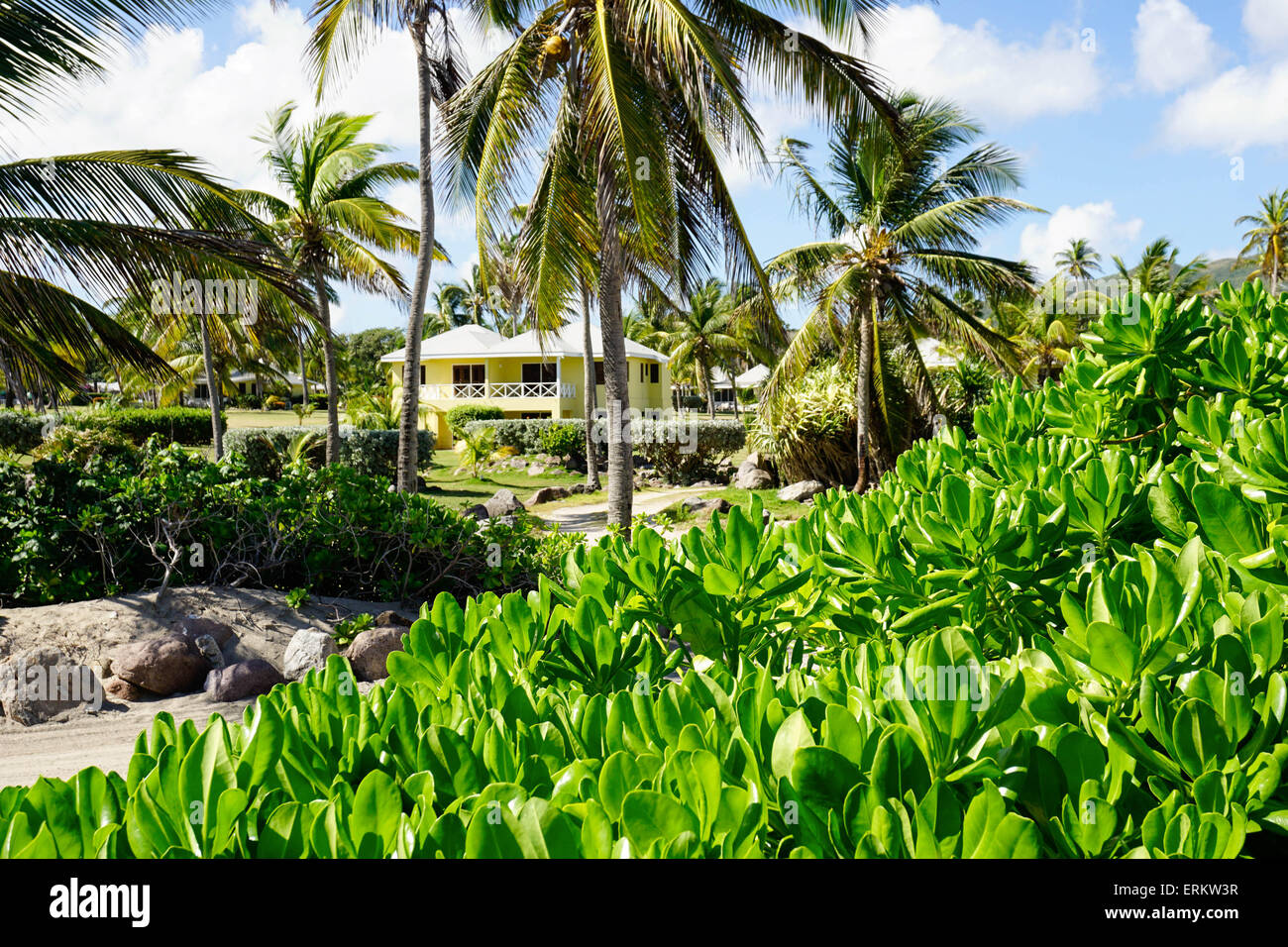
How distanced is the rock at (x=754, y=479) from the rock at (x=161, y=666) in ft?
44.9

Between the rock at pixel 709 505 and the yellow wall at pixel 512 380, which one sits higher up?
the yellow wall at pixel 512 380

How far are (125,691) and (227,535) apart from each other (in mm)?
1534

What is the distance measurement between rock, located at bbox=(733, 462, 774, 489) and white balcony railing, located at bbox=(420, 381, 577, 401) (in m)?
14.9

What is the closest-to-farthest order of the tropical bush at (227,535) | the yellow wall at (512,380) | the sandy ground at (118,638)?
1. the sandy ground at (118,638)
2. the tropical bush at (227,535)
3. the yellow wall at (512,380)

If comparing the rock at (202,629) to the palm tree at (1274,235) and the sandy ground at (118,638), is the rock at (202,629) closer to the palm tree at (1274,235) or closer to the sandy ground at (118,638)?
the sandy ground at (118,638)

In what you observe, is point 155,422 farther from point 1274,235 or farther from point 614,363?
point 1274,235

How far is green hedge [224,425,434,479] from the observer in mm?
21156

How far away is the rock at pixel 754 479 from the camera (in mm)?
19094

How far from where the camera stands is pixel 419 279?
14258 mm

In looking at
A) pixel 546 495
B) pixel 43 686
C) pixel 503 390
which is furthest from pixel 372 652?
pixel 503 390

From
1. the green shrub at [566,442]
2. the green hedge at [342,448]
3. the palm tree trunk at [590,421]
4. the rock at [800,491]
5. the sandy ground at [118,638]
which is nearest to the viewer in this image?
the sandy ground at [118,638]

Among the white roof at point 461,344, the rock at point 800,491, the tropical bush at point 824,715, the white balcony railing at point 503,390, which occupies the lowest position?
the rock at point 800,491

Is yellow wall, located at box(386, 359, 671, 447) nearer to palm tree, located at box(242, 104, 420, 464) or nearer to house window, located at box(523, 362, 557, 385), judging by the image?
house window, located at box(523, 362, 557, 385)

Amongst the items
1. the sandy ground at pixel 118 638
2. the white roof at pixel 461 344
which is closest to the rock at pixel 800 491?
the sandy ground at pixel 118 638
